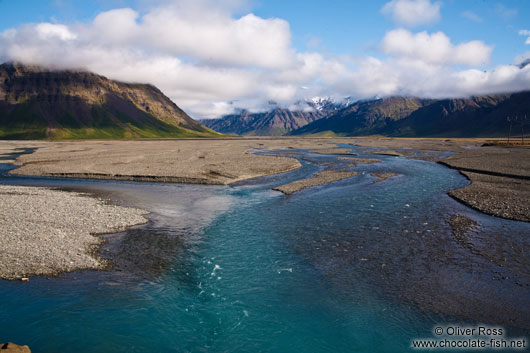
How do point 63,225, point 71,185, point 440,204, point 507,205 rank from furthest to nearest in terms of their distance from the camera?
1. point 71,185
2. point 440,204
3. point 507,205
4. point 63,225

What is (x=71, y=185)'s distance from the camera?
49469 millimetres

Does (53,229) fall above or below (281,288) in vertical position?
above

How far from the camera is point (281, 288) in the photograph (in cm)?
1859

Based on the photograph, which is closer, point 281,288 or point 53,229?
point 281,288

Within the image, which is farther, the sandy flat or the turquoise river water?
the sandy flat

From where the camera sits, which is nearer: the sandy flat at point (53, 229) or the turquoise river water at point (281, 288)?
the turquoise river water at point (281, 288)

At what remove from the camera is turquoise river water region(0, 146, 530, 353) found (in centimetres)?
1462

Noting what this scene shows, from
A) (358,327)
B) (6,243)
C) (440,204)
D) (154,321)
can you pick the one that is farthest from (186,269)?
(440,204)

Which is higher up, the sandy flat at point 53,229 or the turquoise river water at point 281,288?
the sandy flat at point 53,229

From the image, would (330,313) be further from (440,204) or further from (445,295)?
(440,204)

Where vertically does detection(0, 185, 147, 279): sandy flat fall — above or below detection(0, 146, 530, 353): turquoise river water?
above

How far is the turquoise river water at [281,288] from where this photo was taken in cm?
1462

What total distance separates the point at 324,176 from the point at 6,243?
150 feet

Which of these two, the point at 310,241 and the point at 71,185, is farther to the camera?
the point at 71,185
